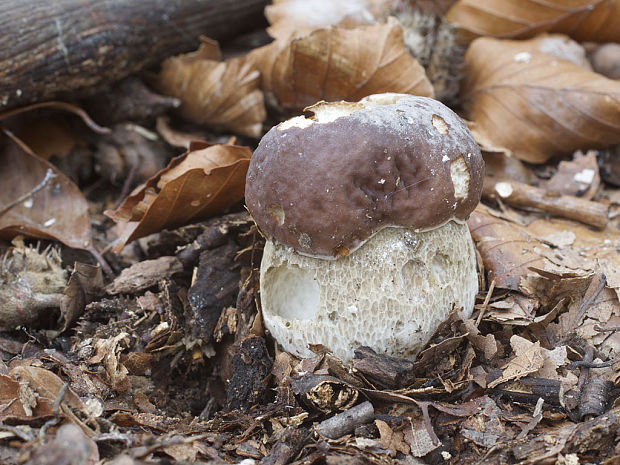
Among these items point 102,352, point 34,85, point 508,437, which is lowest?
point 508,437

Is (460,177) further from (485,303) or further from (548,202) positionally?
(548,202)

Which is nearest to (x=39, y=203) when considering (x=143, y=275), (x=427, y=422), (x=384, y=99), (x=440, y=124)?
(x=143, y=275)

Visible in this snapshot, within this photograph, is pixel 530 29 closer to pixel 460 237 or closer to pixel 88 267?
pixel 460 237

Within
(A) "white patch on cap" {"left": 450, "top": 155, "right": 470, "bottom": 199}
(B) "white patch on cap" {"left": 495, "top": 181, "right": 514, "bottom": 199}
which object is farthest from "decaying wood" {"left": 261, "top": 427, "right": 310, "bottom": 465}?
(B) "white patch on cap" {"left": 495, "top": 181, "right": 514, "bottom": 199}

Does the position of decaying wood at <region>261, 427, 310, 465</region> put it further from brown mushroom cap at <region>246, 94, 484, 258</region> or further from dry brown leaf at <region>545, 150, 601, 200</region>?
dry brown leaf at <region>545, 150, 601, 200</region>

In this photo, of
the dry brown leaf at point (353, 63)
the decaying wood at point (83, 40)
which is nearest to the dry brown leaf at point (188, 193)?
the dry brown leaf at point (353, 63)

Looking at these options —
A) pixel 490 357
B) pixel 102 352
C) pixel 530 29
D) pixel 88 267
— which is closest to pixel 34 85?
pixel 88 267

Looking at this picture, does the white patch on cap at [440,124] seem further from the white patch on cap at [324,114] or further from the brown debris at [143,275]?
the brown debris at [143,275]
